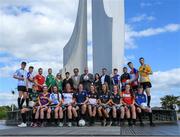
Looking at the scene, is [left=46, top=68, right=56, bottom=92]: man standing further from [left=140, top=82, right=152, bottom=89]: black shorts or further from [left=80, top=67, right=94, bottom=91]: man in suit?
[left=140, top=82, right=152, bottom=89]: black shorts

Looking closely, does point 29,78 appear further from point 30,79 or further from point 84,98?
point 84,98

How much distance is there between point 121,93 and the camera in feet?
37.1

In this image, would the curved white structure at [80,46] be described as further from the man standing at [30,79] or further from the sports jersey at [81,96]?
the sports jersey at [81,96]

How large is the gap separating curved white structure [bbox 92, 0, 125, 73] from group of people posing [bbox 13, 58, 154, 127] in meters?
5.55

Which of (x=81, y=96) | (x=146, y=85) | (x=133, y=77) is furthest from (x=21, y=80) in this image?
(x=146, y=85)

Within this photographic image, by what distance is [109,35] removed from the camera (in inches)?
704

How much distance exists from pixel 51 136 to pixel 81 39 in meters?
13.6

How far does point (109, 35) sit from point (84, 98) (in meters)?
6.97

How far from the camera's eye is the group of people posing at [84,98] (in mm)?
11016

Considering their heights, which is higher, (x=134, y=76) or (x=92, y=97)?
(x=134, y=76)

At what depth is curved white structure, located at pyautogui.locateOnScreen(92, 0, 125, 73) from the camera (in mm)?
17766

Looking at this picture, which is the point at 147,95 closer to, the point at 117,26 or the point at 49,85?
the point at 49,85

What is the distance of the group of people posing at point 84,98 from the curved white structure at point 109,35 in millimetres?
5553

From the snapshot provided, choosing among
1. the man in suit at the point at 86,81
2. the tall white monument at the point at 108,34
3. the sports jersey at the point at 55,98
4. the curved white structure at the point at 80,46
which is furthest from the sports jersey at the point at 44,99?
the curved white structure at the point at 80,46
